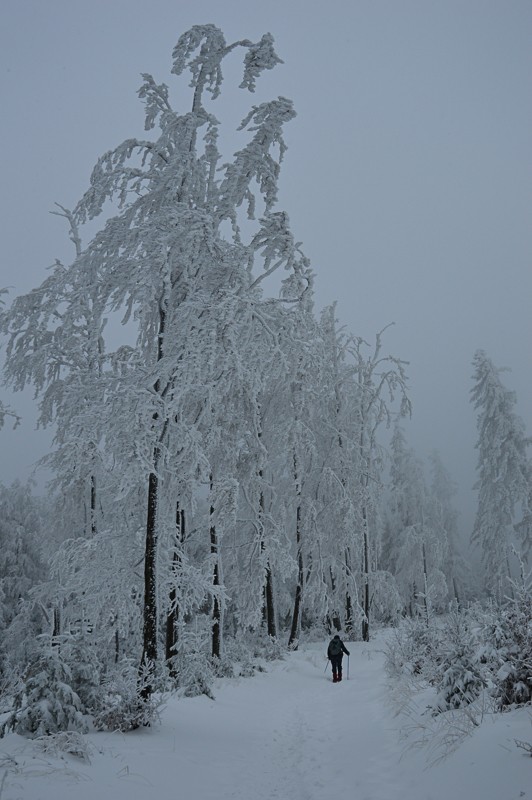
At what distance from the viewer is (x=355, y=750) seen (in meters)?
6.15

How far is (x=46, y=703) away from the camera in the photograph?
479 cm

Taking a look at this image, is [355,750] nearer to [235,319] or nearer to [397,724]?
[397,724]

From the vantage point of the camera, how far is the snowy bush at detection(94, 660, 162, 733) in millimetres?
5629

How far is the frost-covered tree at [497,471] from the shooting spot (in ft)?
76.1

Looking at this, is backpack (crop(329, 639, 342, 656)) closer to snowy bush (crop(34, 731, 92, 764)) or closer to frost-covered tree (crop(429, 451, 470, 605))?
snowy bush (crop(34, 731, 92, 764))

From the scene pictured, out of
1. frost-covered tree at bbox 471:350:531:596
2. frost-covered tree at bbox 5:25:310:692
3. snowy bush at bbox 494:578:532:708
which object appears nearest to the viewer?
snowy bush at bbox 494:578:532:708

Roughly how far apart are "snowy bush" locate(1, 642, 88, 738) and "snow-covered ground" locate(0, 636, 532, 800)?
0.18m

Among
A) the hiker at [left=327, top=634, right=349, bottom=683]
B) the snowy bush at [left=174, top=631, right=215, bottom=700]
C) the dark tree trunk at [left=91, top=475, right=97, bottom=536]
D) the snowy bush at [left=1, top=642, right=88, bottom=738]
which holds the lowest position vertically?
the hiker at [left=327, top=634, right=349, bottom=683]

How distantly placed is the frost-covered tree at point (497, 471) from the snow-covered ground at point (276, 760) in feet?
56.7

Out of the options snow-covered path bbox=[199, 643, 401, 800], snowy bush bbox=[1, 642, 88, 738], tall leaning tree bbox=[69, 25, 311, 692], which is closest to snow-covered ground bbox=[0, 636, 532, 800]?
snow-covered path bbox=[199, 643, 401, 800]

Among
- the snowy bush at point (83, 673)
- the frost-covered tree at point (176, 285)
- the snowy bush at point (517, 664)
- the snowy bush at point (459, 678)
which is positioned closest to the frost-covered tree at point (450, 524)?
the snowy bush at point (459, 678)

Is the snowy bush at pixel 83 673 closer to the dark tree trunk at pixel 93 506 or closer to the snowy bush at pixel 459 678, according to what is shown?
the snowy bush at pixel 459 678

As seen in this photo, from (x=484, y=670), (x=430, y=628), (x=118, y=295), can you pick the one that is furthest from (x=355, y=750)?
(x=118, y=295)

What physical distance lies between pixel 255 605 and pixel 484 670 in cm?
661
